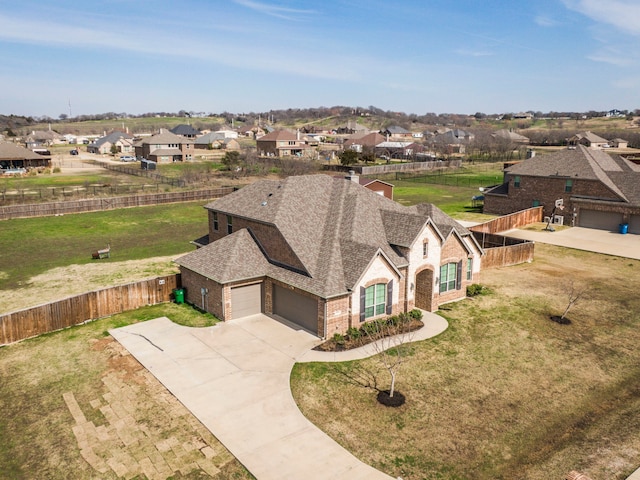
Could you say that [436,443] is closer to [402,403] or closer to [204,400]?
[402,403]

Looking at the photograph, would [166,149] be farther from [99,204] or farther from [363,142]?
[99,204]

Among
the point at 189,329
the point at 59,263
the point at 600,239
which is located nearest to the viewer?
the point at 189,329

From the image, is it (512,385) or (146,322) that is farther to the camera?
(146,322)

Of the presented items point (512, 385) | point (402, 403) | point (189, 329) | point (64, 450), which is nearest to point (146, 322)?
point (189, 329)

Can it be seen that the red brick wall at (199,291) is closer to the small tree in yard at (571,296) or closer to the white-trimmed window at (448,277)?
the white-trimmed window at (448,277)

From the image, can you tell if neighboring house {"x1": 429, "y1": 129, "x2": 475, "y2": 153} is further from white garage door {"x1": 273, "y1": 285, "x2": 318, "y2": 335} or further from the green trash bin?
the green trash bin

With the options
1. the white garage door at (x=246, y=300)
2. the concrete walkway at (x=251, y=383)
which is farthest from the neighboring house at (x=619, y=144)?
the white garage door at (x=246, y=300)

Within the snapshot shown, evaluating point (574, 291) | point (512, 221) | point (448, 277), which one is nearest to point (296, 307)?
point (448, 277)
